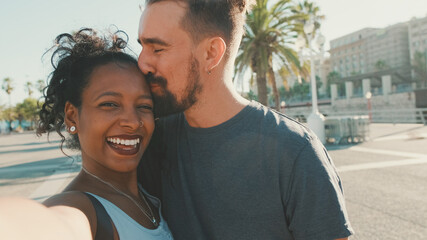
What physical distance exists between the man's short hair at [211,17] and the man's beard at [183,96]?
0.18 meters

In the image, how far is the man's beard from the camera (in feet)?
6.07

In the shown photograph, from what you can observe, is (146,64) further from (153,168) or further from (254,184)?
(254,184)

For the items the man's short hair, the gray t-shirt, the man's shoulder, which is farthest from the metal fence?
the gray t-shirt

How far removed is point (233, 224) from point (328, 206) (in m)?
0.46

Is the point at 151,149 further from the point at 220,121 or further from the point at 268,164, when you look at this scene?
the point at 268,164

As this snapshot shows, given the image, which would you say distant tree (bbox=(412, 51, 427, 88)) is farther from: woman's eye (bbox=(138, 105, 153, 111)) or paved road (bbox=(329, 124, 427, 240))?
woman's eye (bbox=(138, 105, 153, 111))

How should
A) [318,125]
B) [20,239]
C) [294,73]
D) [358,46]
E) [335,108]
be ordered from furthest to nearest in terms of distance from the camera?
[358,46] → [335,108] → [294,73] → [318,125] → [20,239]

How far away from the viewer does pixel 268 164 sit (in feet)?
4.96

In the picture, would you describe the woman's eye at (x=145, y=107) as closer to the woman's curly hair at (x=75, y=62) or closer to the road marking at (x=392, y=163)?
the woman's curly hair at (x=75, y=62)

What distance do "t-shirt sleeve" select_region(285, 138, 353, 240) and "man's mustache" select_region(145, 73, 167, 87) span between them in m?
0.88

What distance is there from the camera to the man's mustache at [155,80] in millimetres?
1845

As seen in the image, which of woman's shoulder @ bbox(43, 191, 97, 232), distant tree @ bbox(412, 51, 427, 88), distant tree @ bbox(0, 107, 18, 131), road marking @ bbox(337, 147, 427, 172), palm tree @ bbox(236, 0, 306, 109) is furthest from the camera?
distant tree @ bbox(412, 51, 427, 88)

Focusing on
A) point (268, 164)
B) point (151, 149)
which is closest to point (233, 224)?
point (268, 164)

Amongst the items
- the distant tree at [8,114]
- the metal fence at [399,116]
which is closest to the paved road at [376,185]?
the metal fence at [399,116]
